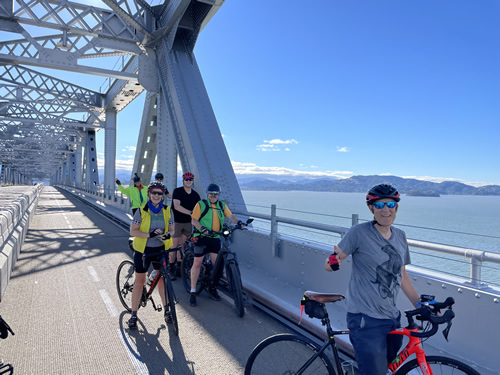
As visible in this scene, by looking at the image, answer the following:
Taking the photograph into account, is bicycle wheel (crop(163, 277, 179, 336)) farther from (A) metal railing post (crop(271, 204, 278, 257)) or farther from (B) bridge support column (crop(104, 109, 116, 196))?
(B) bridge support column (crop(104, 109, 116, 196))

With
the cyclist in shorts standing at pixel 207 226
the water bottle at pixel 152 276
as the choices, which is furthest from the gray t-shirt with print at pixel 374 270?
the cyclist in shorts standing at pixel 207 226

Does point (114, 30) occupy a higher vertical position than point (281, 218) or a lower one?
higher

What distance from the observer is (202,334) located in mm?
4812

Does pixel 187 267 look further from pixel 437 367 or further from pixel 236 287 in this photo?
pixel 437 367

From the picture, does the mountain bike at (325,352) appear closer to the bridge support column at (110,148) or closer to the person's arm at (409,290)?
the person's arm at (409,290)

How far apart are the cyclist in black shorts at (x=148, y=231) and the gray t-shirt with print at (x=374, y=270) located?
2910 millimetres

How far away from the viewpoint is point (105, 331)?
Answer: 4883 mm

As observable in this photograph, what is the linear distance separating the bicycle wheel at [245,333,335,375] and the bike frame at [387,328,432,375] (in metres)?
0.47

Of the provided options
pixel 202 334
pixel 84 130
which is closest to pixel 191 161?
pixel 202 334

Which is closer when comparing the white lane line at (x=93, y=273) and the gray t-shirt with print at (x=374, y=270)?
the gray t-shirt with print at (x=374, y=270)

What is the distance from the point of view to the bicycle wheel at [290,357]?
2703 mm

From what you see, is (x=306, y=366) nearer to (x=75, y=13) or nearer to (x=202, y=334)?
(x=202, y=334)

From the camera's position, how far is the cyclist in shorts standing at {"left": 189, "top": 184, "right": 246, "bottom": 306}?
19.5ft

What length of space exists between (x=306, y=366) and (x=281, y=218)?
13.1ft
